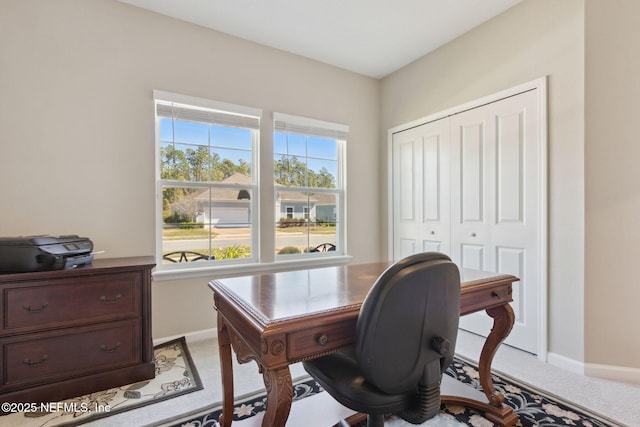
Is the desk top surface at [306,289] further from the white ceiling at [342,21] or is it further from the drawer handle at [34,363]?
the white ceiling at [342,21]

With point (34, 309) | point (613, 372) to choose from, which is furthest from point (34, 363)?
point (613, 372)

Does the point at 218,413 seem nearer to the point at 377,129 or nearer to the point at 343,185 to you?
the point at 343,185

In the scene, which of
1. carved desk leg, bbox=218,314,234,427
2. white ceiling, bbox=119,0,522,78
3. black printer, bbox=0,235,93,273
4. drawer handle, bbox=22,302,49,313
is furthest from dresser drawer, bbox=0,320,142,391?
white ceiling, bbox=119,0,522,78

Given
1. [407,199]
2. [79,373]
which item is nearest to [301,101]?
[407,199]

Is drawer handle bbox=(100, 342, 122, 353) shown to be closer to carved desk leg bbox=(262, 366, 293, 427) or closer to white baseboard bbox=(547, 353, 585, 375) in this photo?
carved desk leg bbox=(262, 366, 293, 427)

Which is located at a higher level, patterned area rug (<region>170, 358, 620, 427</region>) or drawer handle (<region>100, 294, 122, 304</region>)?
drawer handle (<region>100, 294, 122, 304</region>)

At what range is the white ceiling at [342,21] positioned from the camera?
8.07ft

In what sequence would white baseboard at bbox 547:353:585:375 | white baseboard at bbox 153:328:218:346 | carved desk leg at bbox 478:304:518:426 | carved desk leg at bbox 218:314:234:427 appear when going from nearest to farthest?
1. carved desk leg at bbox 218:314:234:427
2. carved desk leg at bbox 478:304:518:426
3. white baseboard at bbox 547:353:585:375
4. white baseboard at bbox 153:328:218:346

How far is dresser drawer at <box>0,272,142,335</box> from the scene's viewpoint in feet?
5.69

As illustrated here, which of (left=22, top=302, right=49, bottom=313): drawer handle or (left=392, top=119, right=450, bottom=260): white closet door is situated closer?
(left=22, top=302, right=49, bottom=313): drawer handle

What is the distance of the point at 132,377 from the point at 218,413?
29.2 inches

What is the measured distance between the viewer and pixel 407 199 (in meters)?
3.51

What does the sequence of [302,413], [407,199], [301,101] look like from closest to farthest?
[302,413], [301,101], [407,199]

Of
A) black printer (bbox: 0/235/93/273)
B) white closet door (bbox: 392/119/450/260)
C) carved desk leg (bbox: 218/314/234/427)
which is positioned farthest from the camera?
white closet door (bbox: 392/119/450/260)
